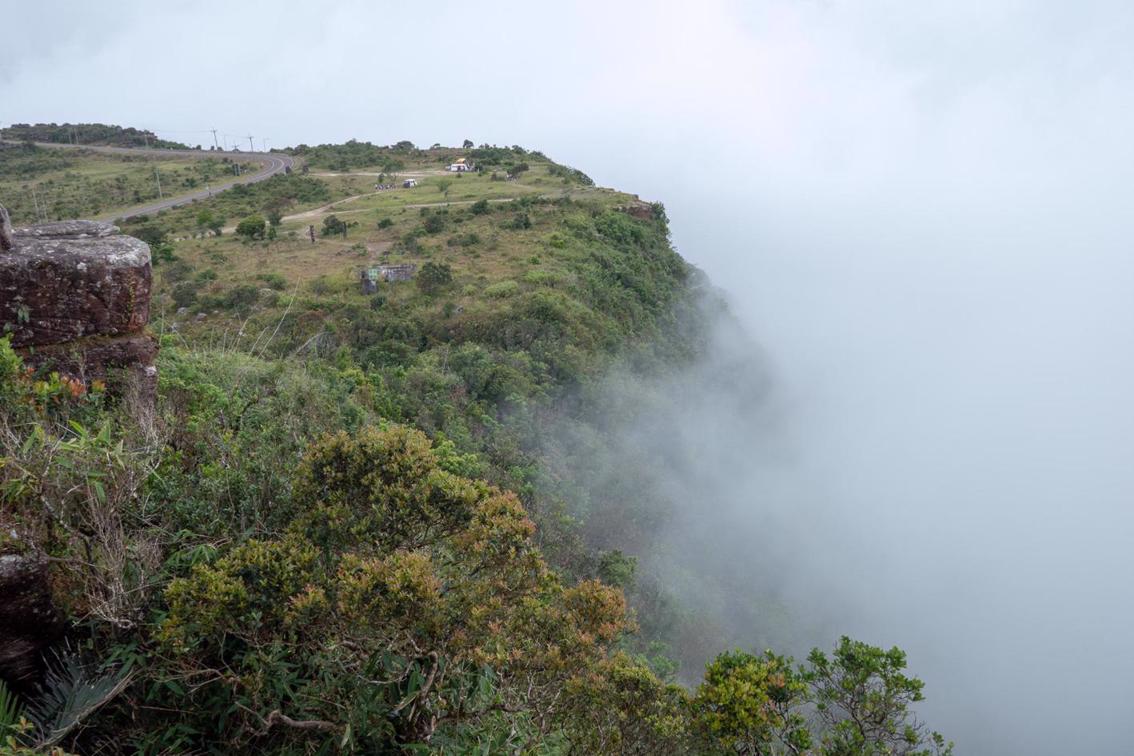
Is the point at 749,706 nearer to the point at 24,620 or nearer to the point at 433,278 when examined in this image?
the point at 24,620

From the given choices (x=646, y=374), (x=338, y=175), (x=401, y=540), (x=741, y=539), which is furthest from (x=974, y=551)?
(x=338, y=175)

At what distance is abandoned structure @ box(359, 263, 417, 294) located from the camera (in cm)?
2447

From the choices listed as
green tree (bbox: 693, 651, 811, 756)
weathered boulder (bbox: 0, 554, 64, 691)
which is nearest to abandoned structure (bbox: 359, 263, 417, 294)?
weathered boulder (bbox: 0, 554, 64, 691)

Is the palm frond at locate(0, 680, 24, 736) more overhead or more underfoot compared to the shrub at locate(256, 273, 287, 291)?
more underfoot

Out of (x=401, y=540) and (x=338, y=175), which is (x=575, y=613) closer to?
(x=401, y=540)

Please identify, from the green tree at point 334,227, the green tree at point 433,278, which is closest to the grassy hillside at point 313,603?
the green tree at point 433,278

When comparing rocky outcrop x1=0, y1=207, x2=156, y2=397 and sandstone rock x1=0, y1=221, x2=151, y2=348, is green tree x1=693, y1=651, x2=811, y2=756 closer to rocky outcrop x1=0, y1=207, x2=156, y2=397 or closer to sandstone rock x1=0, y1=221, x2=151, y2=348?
rocky outcrop x1=0, y1=207, x2=156, y2=397

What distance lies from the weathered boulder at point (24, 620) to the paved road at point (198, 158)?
38758mm

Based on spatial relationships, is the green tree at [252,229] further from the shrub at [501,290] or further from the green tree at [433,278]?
the shrub at [501,290]

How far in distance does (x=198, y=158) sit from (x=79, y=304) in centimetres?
6594

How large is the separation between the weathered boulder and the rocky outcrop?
3277 mm

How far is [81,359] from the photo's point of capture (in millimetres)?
7094

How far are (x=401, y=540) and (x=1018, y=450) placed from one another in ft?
185

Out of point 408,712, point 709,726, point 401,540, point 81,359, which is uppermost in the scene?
point 81,359
